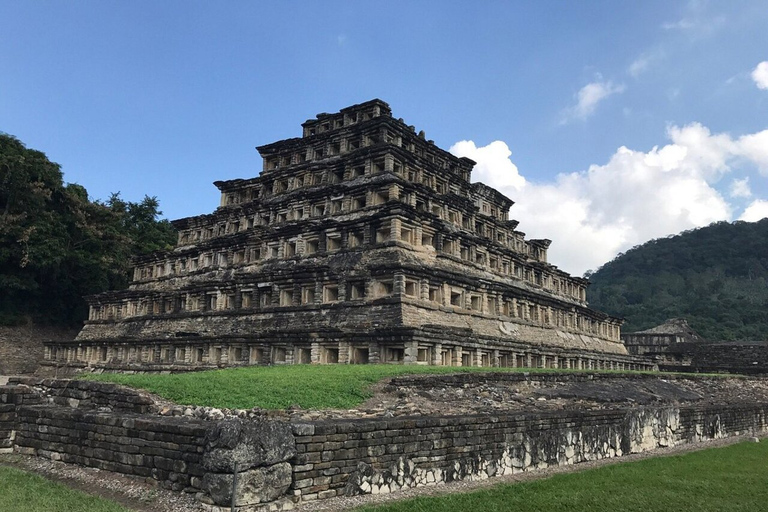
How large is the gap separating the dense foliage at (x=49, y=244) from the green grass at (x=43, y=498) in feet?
112

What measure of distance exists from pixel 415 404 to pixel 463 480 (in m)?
2.64

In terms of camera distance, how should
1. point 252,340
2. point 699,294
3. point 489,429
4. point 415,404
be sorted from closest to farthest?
point 489,429 → point 415,404 → point 252,340 → point 699,294

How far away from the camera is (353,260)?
26.9 metres

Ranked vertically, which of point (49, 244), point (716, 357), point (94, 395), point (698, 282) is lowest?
point (94, 395)

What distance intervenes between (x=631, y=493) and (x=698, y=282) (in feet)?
388

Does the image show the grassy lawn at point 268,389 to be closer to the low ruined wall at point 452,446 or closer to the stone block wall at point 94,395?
the stone block wall at point 94,395

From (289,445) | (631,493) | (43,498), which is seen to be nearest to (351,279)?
(631,493)

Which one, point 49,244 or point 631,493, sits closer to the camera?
point 631,493

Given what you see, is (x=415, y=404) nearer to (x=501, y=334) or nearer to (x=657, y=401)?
(x=657, y=401)

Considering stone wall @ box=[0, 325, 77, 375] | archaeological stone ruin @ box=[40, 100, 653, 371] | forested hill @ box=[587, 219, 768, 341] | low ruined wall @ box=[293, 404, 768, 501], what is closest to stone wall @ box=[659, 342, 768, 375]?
archaeological stone ruin @ box=[40, 100, 653, 371]

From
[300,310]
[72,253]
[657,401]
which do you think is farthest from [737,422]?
[72,253]

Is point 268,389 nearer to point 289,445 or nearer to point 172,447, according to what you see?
point 172,447

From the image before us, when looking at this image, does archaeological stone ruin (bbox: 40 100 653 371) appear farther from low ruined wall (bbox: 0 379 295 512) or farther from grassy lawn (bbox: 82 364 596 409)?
low ruined wall (bbox: 0 379 295 512)

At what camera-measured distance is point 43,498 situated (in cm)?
738
